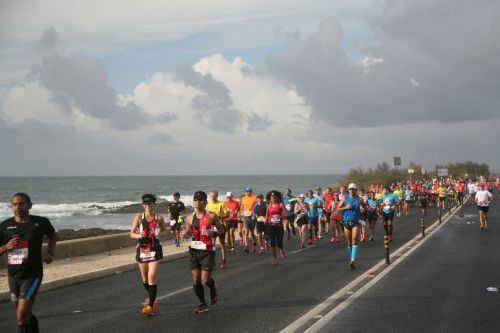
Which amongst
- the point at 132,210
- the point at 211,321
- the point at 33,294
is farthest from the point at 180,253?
the point at 132,210

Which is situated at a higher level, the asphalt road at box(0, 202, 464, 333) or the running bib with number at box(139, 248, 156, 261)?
the running bib with number at box(139, 248, 156, 261)

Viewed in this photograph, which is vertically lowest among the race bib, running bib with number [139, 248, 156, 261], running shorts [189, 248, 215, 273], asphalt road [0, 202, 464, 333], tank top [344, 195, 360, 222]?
asphalt road [0, 202, 464, 333]

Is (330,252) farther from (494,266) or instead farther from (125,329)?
(125,329)

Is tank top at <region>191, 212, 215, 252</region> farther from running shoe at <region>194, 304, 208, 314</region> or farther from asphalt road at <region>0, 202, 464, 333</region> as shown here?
asphalt road at <region>0, 202, 464, 333</region>

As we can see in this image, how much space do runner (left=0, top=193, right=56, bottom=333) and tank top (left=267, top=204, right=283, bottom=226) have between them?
10.2m

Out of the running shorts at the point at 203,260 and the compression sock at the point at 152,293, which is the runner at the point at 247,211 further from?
the compression sock at the point at 152,293

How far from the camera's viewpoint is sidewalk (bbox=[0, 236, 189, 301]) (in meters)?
13.5

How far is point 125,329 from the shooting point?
892 cm

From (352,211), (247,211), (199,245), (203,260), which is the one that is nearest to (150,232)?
(199,245)

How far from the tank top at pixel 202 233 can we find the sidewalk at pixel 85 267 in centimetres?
408

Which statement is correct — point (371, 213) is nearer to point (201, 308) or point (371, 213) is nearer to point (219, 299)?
point (219, 299)

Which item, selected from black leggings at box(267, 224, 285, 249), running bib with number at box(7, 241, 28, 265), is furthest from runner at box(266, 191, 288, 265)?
running bib with number at box(7, 241, 28, 265)

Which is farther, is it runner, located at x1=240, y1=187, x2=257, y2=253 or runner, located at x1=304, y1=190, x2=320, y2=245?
runner, located at x1=304, y1=190, x2=320, y2=245

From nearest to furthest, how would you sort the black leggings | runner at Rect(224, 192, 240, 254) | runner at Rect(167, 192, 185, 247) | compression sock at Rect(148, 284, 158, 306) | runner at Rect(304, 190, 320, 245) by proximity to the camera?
compression sock at Rect(148, 284, 158, 306) < the black leggings < runner at Rect(224, 192, 240, 254) < runner at Rect(167, 192, 185, 247) < runner at Rect(304, 190, 320, 245)
